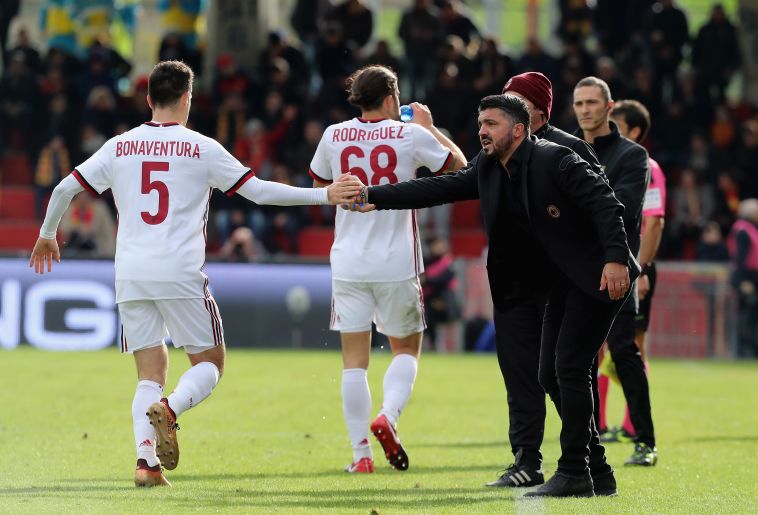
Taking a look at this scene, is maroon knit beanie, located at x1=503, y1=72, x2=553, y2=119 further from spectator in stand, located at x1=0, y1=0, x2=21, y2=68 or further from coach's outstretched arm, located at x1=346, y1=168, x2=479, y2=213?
spectator in stand, located at x1=0, y1=0, x2=21, y2=68

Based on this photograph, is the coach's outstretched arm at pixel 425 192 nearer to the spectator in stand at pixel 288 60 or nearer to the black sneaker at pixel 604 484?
the black sneaker at pixel 604 484

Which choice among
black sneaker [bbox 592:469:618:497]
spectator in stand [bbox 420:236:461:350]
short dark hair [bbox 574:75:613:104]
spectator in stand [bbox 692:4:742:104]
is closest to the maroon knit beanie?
short dark hair [bbox 574:75:613:104]

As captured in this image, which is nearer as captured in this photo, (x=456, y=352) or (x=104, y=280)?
(x=104, y=280)

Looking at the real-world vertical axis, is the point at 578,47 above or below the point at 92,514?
above

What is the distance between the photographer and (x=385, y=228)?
9.41 m

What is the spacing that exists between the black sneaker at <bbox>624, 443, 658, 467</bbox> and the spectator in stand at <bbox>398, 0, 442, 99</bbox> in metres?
14.6

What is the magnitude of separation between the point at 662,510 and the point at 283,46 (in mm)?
Answer: 18510

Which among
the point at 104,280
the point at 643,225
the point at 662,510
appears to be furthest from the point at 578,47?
the point at 662,510

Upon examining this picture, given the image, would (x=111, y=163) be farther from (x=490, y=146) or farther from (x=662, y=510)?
(x=662, y=510)

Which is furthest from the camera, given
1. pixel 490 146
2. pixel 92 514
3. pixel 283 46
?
pixel 283 46

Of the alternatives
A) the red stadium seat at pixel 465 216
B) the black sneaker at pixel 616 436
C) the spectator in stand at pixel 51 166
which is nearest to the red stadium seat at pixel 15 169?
the spectator in stand at pixel 51 166

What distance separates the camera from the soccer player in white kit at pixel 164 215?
328 inches

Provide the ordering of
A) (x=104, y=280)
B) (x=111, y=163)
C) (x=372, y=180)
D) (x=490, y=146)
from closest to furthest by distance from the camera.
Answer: (x=490, y=146), (x=111, y=163), (x=372, y=180), (x=104, y=280)

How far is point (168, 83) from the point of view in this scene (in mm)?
8383
